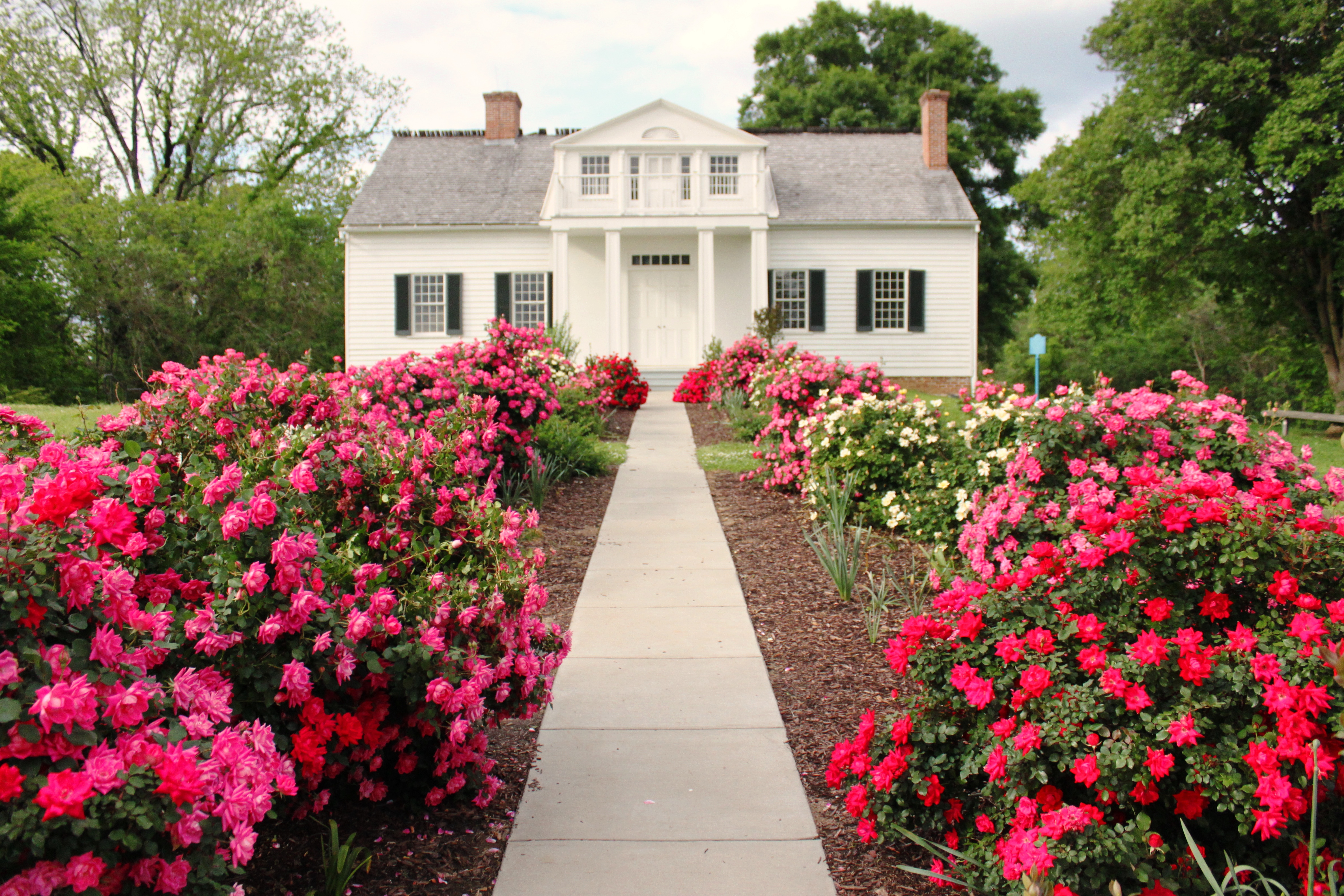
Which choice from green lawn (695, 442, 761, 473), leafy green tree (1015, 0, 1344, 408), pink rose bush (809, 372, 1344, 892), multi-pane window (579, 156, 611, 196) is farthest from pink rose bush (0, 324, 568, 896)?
leafy green tree (1015, 0, 1344, 408)

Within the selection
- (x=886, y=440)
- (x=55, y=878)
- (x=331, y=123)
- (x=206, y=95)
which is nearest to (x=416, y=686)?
(x=55, y=878)

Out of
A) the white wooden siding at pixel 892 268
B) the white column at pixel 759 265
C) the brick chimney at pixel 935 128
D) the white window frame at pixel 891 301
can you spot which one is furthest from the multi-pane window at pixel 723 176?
the brick chimney at pixel 935 128

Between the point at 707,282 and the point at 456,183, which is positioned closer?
the point at 707,282

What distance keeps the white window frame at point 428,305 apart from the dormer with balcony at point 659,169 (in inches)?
120

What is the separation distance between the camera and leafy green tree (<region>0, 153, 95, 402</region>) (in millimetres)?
20516

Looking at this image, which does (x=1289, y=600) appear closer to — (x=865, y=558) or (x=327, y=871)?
(x=327, y=871)

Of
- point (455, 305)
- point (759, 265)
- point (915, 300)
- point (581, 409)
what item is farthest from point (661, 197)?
point (581, 409)

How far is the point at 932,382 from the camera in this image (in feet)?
72.1

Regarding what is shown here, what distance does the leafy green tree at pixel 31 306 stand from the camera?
2052 centimetres

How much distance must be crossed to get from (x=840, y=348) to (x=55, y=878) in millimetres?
21064

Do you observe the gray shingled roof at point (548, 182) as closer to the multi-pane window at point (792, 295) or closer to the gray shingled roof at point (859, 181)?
the gray shingled roof at point (859, 181)

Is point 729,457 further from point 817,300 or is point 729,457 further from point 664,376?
point 817,300

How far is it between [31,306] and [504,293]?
34.4 ft

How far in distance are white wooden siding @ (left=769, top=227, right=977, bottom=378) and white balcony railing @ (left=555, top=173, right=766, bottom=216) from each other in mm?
1446
